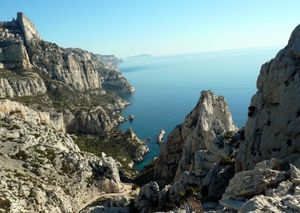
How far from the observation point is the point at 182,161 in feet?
258

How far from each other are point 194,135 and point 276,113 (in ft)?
139

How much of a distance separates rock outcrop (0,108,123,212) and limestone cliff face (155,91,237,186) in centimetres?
1281

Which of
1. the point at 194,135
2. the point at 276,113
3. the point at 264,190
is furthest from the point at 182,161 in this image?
the point at 264,190

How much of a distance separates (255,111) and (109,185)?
45.1 m

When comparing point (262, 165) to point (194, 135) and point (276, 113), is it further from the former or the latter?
point (194, 135)

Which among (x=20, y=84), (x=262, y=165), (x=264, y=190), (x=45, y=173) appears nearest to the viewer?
(x=264, y=190)

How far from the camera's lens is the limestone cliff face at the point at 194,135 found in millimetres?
79812

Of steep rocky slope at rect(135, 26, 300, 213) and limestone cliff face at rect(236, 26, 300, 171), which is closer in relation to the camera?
steep rocky slope at rect(135, 26, 300, 213)

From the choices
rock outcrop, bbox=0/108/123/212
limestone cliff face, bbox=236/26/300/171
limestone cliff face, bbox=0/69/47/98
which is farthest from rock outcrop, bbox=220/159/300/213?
limestone cliff face, bbox=0/69/47/98

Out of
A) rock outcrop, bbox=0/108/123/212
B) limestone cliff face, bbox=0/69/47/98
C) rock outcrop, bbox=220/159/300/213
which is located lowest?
rock outcrop, bbox=0/108/123/212

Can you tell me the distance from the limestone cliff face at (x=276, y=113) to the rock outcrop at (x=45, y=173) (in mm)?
32423

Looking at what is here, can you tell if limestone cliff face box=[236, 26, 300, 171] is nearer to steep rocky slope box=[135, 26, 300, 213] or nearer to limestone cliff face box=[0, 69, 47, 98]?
steep rocky slope box=[135, 26, 300, 213]

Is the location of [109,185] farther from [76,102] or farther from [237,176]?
[76,102]

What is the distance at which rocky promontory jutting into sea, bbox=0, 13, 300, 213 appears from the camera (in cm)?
3012
